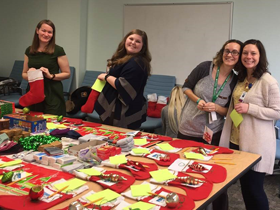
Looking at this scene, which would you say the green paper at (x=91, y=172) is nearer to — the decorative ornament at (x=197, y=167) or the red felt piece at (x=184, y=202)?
the red felt piece at (x=184, y=202)

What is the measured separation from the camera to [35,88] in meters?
2.73

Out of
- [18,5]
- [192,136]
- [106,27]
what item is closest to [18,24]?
[18,5]

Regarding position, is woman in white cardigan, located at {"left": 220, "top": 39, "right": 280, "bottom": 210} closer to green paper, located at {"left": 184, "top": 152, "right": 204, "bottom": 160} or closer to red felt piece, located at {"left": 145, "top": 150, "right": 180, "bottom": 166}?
green paper, located at {"left": 184, "top": 152, "right": 204, "bottom": 160}

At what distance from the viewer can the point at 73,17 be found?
5141 mm

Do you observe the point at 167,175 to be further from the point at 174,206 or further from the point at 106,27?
the point at 106,27

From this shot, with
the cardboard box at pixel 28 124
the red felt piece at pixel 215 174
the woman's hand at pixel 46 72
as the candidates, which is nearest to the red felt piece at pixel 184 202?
the red felt piece at pixel 215 174

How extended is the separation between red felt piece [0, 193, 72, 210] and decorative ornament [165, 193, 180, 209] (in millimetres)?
422

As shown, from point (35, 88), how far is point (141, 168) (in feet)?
4.80

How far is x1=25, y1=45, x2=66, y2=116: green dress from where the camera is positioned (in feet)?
9.54

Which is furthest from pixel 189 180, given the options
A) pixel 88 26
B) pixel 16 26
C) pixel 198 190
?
pixel 16 26

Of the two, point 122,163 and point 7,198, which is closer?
point 7,198

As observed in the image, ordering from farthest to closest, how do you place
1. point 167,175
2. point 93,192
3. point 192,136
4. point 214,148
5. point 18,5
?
point 18,5 → point 192,136 → point 214,148 → point 167,175 → point 93,192

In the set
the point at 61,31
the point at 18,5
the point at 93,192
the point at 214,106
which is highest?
the point at 18,5

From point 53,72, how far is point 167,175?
5.83 feet
